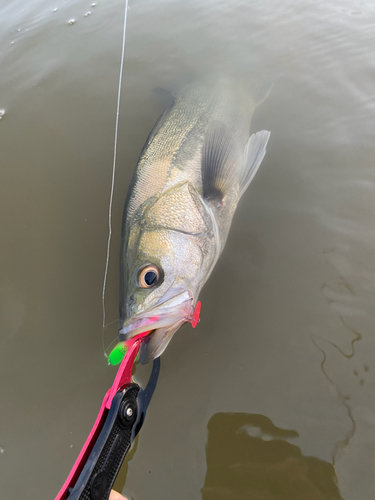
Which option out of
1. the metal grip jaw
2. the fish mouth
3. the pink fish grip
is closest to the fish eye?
the fish mouth

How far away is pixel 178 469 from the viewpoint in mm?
1548

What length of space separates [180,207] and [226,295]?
698 mm

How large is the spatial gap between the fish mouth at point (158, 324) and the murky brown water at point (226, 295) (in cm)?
34

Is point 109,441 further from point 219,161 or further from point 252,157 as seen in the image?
point 252,157

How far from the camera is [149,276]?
174 cm

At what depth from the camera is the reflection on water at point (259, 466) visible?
1.43m

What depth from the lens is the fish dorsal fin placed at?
224cm

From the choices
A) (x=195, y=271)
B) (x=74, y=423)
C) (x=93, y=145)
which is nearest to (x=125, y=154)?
(x=93, y=145)

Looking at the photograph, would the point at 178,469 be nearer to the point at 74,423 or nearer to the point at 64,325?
the point at 74,423

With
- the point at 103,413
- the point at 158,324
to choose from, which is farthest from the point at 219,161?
the point at 103,413

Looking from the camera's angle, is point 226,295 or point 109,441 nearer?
point 109,441

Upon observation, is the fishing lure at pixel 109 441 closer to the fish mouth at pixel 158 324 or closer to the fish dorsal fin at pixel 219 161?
the fish mouth at pixel 158 324

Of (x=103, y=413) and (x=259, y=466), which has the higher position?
(x=103, y=413)

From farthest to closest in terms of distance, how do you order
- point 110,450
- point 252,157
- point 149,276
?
point 252,157, point 149,276, point 110,450
